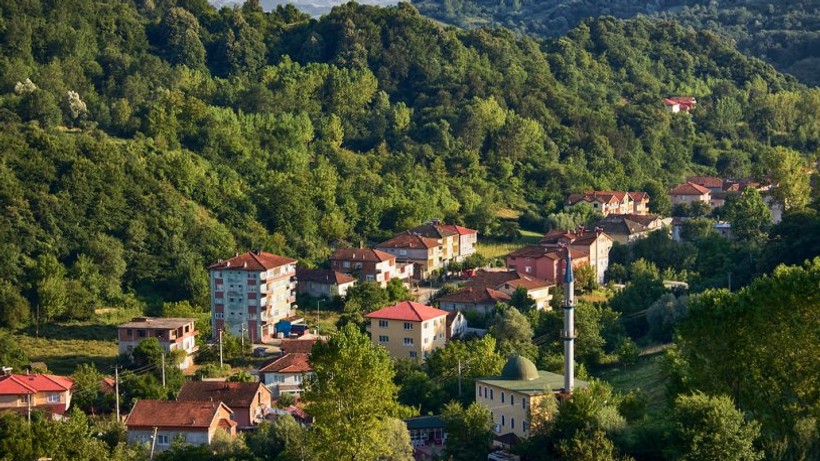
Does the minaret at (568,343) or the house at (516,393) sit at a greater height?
the minaret at (568,343)

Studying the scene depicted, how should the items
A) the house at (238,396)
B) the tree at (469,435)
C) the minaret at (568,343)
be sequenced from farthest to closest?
the house at (238,396) < the minaret at (568,343) < the tree at (469,435)

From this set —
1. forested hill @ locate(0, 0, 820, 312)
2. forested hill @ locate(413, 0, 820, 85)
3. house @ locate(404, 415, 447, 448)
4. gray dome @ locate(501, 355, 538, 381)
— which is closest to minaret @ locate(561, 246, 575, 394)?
gray dome @ locate(501, 355, 538, 381)

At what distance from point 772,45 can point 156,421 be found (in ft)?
257

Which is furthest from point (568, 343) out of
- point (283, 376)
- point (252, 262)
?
point (252, 262)

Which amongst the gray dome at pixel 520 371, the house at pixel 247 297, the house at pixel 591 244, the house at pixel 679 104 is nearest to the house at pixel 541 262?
the house at pixel 591 244

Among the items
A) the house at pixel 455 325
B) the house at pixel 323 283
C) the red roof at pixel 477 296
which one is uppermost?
the house at pixel 323 283

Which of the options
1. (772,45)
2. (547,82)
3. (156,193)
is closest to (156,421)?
(156,193)

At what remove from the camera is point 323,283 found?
1770 inches

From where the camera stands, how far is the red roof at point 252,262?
4206cm

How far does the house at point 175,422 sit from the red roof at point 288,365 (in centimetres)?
380

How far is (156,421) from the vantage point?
3058cm

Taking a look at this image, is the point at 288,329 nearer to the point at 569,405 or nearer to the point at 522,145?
the point at 569,405

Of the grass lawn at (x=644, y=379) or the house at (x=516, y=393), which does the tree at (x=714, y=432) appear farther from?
the grass lawn at (x=644, y=379)

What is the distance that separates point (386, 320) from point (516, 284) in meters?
6.38
